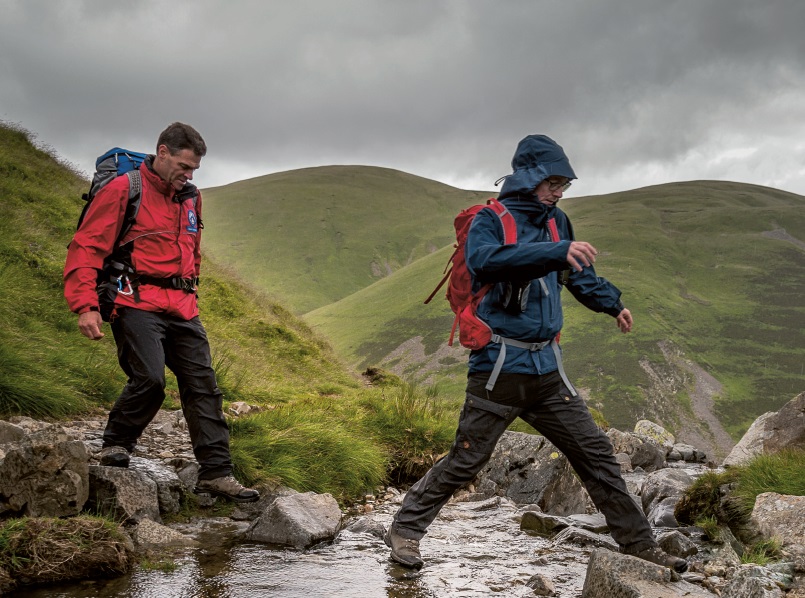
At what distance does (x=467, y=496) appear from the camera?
32.8 ft

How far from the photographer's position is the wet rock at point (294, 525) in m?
6.48

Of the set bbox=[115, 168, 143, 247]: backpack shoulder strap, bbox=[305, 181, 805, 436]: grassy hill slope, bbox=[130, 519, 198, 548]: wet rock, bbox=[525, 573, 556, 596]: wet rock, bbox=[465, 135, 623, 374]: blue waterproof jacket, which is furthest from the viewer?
bbox=[305, 181, 805, 436]: grassy hill slope

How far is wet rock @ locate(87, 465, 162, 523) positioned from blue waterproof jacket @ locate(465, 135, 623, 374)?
3407 mm

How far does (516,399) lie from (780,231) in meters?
203

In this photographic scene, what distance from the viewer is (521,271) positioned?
5.27m

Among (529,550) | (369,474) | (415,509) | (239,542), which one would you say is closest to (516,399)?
(415,509)

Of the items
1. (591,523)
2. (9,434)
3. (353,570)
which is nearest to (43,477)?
(9,434)

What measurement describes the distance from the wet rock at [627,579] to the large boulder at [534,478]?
4.00m

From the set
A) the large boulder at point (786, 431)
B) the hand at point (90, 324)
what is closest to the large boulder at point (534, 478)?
the large boulder at point (786, 431)

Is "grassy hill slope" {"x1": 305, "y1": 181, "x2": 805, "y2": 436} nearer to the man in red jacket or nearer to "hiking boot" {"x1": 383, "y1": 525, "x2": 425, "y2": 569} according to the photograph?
the man in red jacket

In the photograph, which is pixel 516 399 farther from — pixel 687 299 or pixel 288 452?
pixel 687 299

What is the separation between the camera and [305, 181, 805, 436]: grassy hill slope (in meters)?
110

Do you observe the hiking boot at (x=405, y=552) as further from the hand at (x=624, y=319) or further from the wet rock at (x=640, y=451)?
the wet rock at (x=640, y=451)

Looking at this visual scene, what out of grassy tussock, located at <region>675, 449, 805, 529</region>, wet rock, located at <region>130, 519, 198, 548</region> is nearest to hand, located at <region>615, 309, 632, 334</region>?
grassy tussock, located at <region>675, 449, 805, 529</region>
